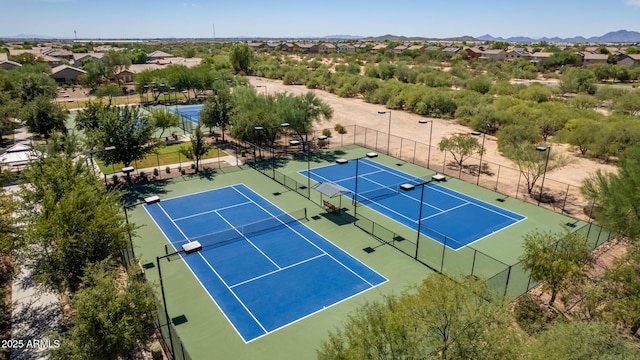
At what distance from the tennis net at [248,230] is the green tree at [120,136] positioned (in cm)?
1146

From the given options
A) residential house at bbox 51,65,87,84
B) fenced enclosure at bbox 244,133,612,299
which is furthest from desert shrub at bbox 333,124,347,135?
residential house at bbox 51,65,87,84

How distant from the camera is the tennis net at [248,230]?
22422 mm

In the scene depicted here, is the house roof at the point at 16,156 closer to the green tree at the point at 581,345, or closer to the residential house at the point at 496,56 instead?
the green tree at the point at 581,345

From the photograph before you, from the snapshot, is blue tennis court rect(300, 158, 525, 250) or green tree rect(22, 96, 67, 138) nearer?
blue tennis court rect(300, 158, 525, 250)

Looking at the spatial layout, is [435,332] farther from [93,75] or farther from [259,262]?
[93,75]

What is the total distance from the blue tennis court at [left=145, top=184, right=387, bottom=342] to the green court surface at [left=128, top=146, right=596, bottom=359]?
19.6 inches

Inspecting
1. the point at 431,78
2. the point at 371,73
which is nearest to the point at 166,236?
the point at 431,78

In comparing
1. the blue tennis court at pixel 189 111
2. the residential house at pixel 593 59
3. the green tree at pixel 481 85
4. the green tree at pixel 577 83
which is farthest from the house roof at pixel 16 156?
the residential house at pixel 593 59

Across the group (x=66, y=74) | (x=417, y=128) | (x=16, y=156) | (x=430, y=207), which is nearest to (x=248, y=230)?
(x=430, y=207)

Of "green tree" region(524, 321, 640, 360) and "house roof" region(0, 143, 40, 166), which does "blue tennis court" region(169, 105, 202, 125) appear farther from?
"green tree" region(524, 321, 640, 360)

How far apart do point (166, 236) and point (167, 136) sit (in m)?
24.3

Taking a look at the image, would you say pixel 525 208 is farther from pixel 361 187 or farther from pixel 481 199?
pixel 361 187

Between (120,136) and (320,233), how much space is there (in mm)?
16973

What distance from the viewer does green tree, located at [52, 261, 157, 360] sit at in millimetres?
11375
